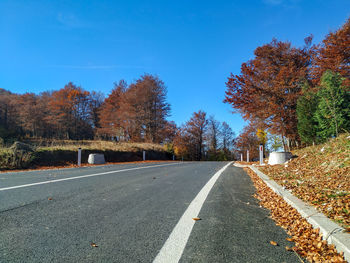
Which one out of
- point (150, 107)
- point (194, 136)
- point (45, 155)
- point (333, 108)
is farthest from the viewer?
point (194, 136)

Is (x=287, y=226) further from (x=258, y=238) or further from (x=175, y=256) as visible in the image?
(x=175, y=256)

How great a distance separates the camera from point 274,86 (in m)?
16.2

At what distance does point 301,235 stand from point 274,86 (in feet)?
50.9

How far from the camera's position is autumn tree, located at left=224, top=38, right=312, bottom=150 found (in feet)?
52.5

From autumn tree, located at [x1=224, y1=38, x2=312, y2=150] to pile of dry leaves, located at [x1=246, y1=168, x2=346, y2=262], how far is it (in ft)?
44.6

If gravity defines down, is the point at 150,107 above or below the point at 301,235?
above

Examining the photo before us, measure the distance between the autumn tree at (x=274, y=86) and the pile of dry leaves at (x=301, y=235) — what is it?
13.6m

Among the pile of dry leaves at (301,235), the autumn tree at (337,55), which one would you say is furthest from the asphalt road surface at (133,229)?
the autumn tree at (337,55)

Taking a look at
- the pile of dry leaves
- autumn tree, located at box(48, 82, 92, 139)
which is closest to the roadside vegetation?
the pile of dry leaves

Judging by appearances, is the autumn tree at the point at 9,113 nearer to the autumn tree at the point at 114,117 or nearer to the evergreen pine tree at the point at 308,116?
the autumn tree at the point at 114,117

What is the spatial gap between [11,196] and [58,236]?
243cm

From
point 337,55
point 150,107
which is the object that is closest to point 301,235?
point 337,55

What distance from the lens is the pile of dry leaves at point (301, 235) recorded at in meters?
2.08

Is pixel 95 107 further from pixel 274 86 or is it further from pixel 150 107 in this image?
pixel 274 86
